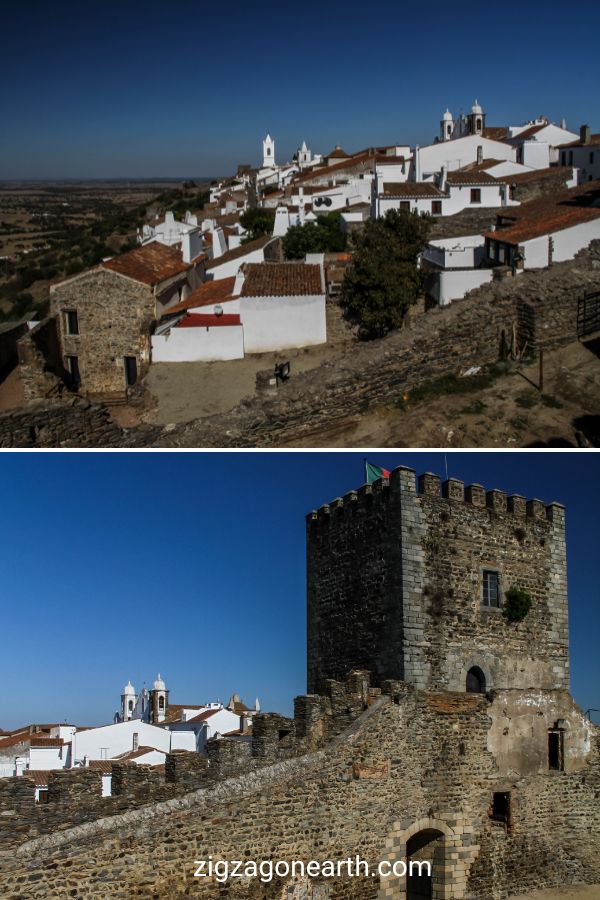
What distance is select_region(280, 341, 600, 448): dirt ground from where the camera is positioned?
50.0 ft

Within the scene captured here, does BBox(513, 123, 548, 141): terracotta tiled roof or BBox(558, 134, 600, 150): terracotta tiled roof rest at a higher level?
BBox(513, 123, 548, 141): terracotta tiled roof

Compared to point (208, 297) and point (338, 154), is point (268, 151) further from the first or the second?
point (208, 297)

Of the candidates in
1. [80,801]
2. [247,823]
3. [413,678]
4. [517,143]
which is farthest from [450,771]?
[517,143]

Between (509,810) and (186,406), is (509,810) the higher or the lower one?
the lower one

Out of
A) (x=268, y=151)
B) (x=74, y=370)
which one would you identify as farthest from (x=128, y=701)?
(x=268, y=151)

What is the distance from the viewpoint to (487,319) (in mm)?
18859

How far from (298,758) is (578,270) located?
1423 cm

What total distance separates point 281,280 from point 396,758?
59.4 ft

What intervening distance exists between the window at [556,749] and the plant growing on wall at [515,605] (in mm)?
1853

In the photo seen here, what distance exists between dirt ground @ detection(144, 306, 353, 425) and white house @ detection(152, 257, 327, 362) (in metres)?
0.34

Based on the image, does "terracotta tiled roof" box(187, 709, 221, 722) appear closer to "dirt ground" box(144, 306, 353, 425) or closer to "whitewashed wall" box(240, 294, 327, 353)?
"dirt ground" box(144, 306, 353, 425)

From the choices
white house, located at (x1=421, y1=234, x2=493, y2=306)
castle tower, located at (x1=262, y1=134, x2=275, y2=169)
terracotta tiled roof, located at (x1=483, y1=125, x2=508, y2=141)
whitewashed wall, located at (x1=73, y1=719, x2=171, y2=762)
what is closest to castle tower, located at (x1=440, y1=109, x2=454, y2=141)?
terracotta tiled roof, located at (x1=483, y1=125, x2=508, y2=141)

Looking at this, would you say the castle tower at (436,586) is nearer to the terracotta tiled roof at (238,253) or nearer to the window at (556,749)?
the window at (556,749)

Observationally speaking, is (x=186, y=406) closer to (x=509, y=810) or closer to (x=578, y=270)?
(x=578, y=270)
